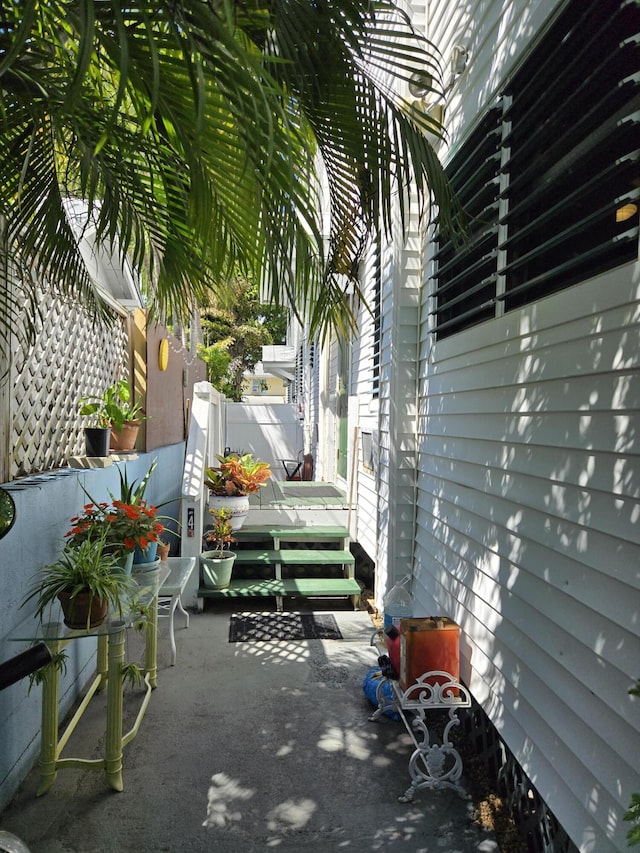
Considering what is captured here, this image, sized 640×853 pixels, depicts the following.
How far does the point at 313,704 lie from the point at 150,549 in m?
1.41

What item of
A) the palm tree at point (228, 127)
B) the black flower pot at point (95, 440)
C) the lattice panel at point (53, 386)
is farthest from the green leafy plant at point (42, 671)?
the black flower pot at point (95, 440)

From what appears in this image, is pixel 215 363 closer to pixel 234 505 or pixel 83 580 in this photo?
pixel 234 505

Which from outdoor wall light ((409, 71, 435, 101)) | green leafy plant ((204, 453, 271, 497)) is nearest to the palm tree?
outdoor wall light ((409, 71, 435, 101))

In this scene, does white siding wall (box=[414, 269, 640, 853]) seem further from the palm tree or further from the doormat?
the doormat

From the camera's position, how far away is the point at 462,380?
3549 millimetres

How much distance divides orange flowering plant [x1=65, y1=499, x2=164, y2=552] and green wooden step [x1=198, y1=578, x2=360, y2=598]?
7.75ft

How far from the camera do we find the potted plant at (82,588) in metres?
2.74

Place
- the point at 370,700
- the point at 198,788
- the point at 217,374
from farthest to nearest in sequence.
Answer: the point at 217,374 → the point at 370,700 → the point at 198,788

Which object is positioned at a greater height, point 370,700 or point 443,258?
point 443,258

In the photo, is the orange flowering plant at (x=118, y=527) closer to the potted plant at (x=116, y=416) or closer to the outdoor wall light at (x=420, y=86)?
the potted plant at (x=116, y=416)

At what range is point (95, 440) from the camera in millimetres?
4316

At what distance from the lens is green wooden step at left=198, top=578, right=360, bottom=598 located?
559 cm

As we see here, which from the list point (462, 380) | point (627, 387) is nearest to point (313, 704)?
point (462, 380)

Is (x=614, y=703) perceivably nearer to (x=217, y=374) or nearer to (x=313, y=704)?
(x=313, y=704)
